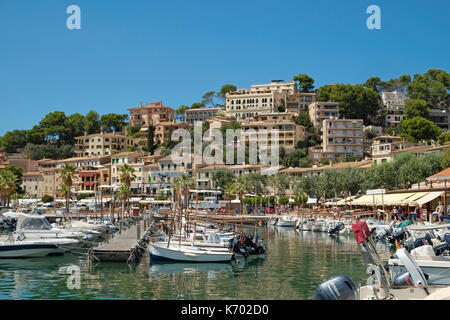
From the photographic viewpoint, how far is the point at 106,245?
34031 mm

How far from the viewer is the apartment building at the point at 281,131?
5098 inches

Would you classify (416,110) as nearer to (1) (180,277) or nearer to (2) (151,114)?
(2) (151,114)

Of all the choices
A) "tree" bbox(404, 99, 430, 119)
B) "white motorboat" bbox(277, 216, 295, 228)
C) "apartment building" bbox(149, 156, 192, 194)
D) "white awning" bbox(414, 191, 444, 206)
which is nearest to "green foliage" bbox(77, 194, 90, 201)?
"apartment building" bbox(149, 156, 192, 194)

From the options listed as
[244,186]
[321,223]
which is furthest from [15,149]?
[321,223]

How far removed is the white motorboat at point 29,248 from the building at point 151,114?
5132 inches

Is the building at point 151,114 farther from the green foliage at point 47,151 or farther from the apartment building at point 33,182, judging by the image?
the apartment building at point 33,182

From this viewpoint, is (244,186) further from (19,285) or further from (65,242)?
(19,285)

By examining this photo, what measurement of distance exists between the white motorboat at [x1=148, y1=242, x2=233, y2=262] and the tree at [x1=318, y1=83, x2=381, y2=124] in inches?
4613

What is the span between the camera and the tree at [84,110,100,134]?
518 ft

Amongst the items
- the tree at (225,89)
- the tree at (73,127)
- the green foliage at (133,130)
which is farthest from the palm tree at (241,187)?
the tree at (225,89)

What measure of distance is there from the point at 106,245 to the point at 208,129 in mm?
106806

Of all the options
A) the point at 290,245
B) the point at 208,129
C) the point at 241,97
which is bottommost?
the point at 290,245

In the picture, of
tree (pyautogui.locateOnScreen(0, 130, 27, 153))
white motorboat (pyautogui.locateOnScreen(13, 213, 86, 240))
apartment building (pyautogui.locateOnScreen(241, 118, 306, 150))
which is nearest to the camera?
white motorboat (pyautogui.locateOnScreen(13, 213, 86, 240))

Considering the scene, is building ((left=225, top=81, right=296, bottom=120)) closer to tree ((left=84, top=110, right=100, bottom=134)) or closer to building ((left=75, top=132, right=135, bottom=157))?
building ((left=75, top=132, right=135, bottom=157))
